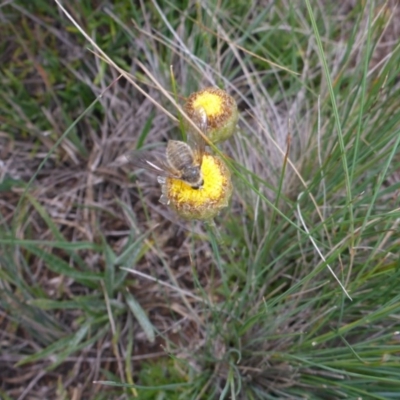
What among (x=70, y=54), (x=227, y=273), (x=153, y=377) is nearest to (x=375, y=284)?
(x=227, y=273)

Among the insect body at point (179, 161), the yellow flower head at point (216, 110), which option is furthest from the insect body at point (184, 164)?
the yellow flower head at point (216, 110)

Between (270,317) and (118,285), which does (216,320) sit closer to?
(270,317)

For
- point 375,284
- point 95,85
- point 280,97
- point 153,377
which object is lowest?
point 153,377

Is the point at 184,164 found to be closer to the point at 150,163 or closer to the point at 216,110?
the point at 150,163

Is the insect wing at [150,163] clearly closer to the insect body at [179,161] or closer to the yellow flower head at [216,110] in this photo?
the insect body at [179,161]

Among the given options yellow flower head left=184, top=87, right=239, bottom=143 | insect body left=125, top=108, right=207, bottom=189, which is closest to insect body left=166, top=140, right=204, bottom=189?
insect body left=125, top=108, right=207, bottom=189
